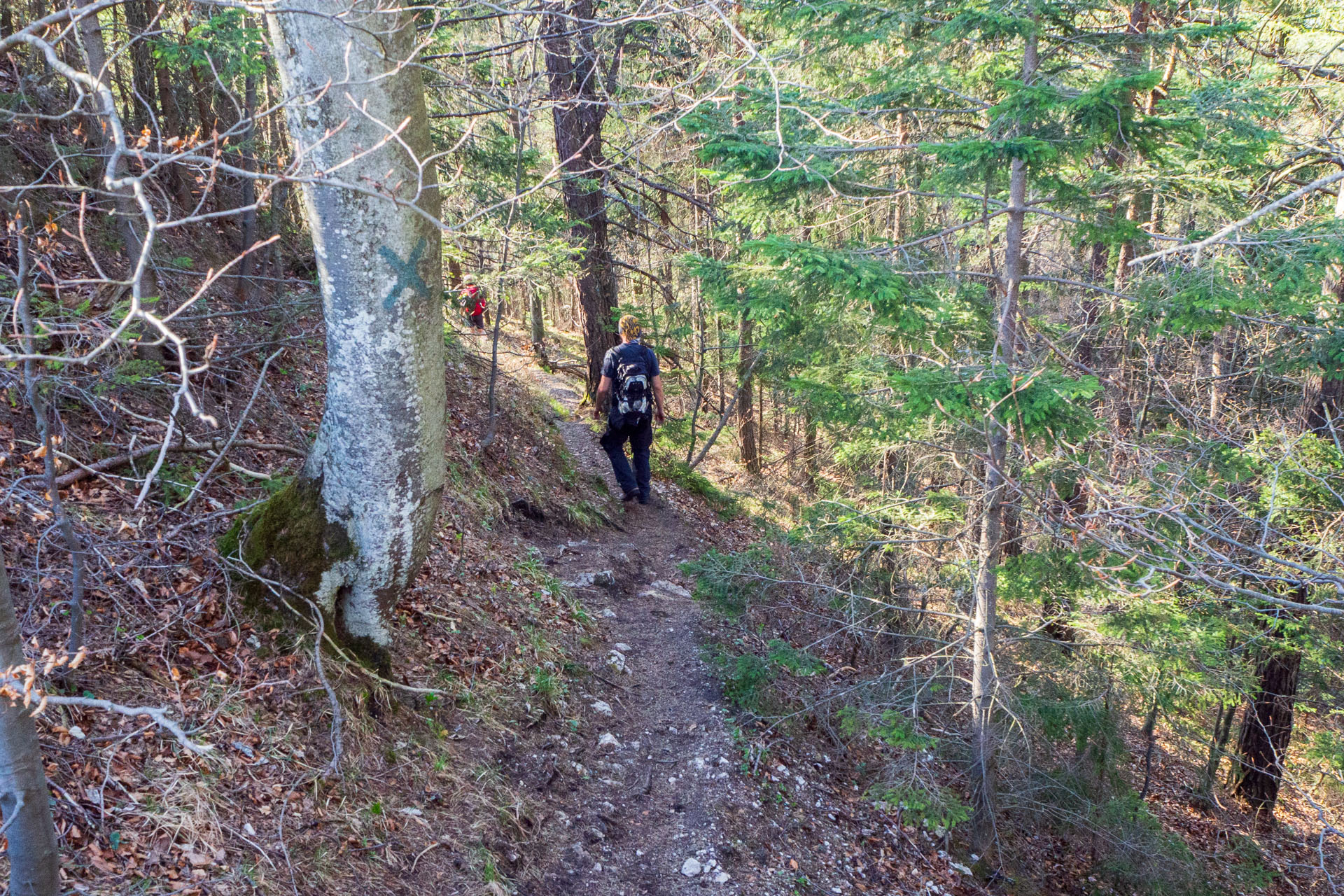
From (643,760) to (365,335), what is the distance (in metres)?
3.56

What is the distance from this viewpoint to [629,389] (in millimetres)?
8836

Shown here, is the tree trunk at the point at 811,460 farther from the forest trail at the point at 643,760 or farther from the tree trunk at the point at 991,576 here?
the tree trunk at the point at 991,576

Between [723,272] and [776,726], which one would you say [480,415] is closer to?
[723,272]

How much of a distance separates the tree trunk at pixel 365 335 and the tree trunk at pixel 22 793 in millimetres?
1710

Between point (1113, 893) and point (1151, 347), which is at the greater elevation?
point (1151, 347)

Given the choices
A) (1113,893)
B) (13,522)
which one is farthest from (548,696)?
(1113,893)

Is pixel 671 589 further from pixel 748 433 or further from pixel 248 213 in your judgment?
pixel 748 433

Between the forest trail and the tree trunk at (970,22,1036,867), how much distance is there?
7.92 feet

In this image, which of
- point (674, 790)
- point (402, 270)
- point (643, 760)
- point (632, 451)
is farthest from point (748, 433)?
point (402, 270)

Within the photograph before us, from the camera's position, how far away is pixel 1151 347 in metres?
10.9

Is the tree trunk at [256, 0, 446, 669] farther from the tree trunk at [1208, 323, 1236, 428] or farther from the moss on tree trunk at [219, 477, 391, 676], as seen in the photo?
the tree trunk at [1208, 323, 1236, 428]

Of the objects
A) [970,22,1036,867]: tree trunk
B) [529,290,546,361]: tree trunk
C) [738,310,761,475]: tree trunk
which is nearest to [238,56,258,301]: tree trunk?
[970,22,1036,867]: tree trunk

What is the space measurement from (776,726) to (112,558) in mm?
4917

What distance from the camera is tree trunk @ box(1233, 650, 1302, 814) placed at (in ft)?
33.9
